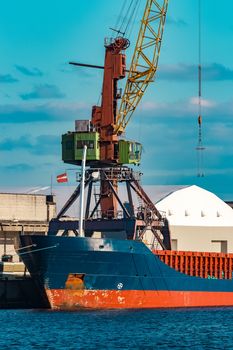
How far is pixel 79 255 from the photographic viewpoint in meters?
73.9

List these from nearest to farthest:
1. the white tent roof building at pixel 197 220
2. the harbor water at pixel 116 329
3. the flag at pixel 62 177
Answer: the harbor water at pixel 116 329
the flag at pixel 62 177
the white tent roof building at pixel 197 220

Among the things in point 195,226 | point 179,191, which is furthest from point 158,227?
point 179,191

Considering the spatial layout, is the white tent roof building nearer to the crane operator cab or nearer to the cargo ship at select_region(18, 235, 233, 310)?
the crane operator cab

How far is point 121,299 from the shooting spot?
2982 inches

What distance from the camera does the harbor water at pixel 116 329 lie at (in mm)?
58531

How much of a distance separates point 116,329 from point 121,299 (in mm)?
11761

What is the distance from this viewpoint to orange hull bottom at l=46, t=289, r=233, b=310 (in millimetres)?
73938

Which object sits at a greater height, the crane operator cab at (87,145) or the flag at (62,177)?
the crane operator cab at (87,145)

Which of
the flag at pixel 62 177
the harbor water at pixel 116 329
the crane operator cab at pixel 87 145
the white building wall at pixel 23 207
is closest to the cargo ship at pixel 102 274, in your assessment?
the harbor water at pixel 116 329

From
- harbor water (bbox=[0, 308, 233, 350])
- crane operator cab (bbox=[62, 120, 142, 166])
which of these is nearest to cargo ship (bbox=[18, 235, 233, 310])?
harbor water (bbox=[0, 308, 233, 350])

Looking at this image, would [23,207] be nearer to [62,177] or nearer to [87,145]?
[62,177]

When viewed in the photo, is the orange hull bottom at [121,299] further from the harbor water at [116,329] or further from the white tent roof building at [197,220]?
the white tent roof building at [197,220]

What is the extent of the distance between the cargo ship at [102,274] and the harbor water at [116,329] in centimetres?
165


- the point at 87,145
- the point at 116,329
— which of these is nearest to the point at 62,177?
the point at 87,145
